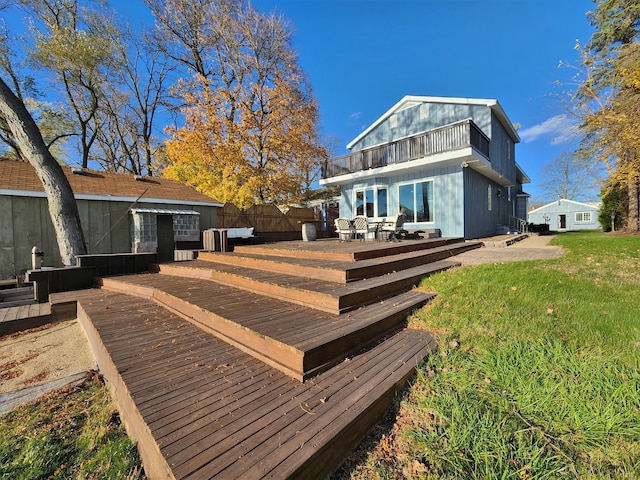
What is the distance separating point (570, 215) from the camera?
3647cm

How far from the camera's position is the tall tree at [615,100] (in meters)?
5.98

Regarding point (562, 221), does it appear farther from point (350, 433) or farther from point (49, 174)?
point (49, 174)

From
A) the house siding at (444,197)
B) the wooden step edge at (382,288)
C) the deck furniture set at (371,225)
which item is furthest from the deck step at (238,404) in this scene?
the house siding at (444,197)

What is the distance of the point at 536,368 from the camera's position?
2.34 meters

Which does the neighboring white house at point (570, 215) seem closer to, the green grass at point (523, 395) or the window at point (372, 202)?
the window at point (372, 202)

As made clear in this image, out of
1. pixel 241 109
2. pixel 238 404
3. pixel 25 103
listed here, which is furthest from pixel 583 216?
pixel 25 103

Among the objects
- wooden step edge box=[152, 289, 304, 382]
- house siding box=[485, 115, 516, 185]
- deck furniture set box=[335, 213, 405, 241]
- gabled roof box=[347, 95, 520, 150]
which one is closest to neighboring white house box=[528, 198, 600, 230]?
house siding box=[485, 115, 516, 185]

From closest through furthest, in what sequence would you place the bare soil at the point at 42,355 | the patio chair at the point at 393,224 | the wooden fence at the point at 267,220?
the bare soil at the point at 42,355 < the patio chair at the point at 393,224 < the wooden fence at the point at 267,220

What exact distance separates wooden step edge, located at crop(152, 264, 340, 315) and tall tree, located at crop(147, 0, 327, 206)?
9958mm

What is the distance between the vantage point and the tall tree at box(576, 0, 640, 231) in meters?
5.98

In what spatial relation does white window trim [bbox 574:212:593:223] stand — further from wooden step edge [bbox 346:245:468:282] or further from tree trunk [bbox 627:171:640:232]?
wooden step edge [bbox 346:245:468:282]

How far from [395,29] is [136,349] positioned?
1674cm

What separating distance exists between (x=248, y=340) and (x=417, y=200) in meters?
10.7

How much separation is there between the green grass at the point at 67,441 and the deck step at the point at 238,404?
0.14 m
